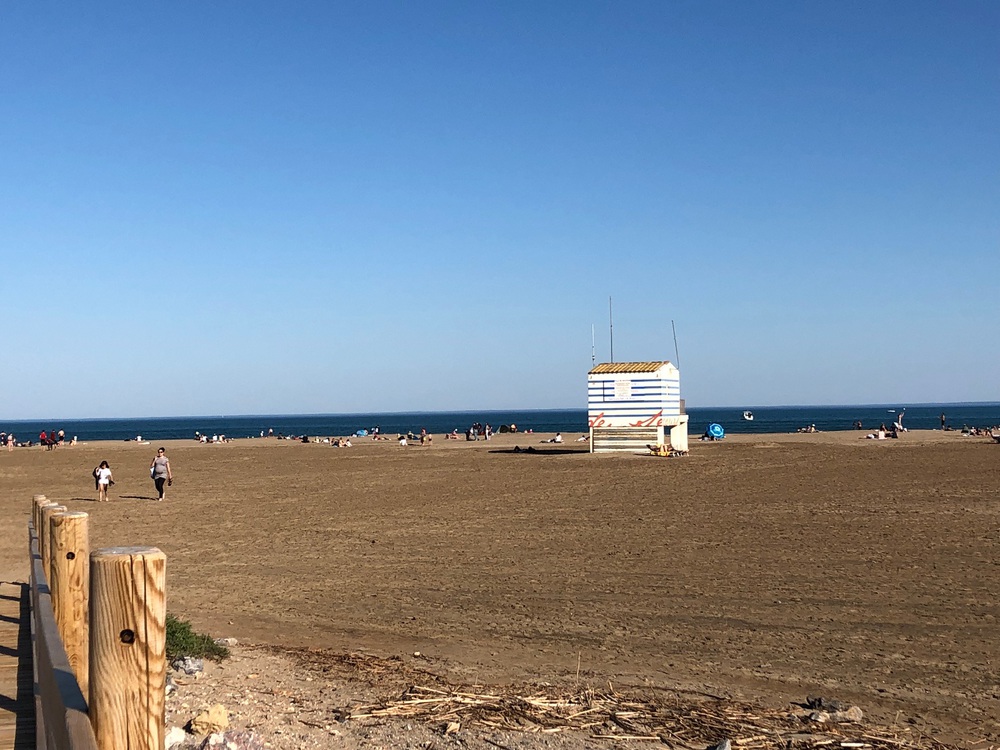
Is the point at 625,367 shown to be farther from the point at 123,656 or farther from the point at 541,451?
the point at 123,656

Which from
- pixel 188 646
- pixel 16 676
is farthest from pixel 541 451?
pixel 16 676

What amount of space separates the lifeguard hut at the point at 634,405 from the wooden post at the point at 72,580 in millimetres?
37793

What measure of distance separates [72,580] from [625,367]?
38999 millimetres

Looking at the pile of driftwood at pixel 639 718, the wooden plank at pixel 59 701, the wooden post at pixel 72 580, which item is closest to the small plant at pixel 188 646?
the pile of driftwood at pixel 639 718

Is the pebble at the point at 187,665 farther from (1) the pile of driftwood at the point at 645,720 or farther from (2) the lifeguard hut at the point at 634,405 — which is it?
(2) the lifeguard hut at the point at 634,405

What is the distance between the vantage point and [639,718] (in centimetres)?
665

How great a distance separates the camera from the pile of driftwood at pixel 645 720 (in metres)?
→ 6.23

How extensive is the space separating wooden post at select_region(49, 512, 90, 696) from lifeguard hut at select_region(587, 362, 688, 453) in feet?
124

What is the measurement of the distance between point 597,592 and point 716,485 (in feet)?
50.2

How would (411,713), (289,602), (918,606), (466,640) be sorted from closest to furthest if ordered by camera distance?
(411,713)
(466,640)
(918,606)
(289,602)

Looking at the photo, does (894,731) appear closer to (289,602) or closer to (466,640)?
(466,640)

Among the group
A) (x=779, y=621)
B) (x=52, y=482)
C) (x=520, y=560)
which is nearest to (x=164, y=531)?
(x=520, y=560)

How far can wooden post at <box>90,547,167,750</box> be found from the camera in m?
2.62

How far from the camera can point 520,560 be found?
14.5m
